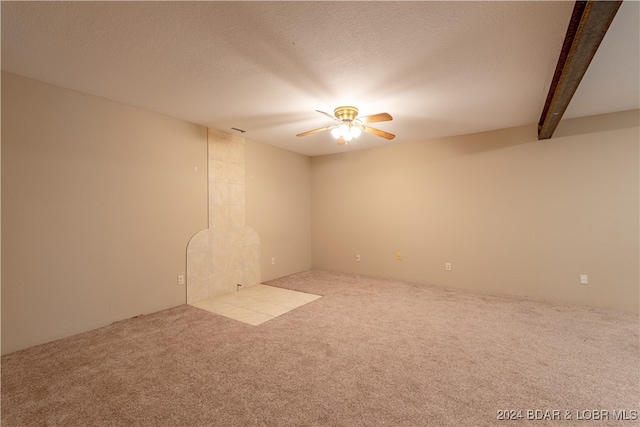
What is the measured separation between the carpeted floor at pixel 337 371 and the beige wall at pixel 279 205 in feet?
6.06

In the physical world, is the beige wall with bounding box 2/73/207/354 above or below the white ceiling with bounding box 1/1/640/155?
below

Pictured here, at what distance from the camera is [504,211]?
4.03 m

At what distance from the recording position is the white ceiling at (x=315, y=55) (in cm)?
167

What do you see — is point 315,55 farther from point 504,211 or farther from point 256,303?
point 504,211

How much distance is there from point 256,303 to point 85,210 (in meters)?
2.17

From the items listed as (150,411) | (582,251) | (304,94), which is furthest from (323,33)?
(582,251)

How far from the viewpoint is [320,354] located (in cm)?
236

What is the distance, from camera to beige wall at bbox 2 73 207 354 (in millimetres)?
2396

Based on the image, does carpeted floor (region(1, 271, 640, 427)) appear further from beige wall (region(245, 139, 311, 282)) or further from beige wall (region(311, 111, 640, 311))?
beige wall (region(245, 139, 311, 282))

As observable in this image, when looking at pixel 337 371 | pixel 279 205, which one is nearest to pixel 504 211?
pixel 337 371

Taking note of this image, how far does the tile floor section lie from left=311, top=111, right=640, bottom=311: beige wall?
5.77ft

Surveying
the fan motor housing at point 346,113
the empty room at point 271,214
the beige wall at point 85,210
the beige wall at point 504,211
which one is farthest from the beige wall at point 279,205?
the fan motor housing at point 346,113

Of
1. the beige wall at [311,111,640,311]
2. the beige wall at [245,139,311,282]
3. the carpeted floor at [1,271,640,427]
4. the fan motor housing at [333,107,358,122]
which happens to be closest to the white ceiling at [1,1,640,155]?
the fan motor housing at [333,107,358,122]

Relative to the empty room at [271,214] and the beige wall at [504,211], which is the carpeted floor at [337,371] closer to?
the empty room at [271,214]
